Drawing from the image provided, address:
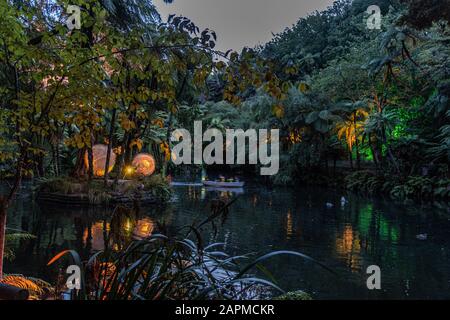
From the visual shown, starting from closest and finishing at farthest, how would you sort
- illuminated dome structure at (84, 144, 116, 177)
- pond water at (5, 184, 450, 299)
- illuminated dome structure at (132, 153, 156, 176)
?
pond water at (5, 184, 450, 299), illuminated dome structure at (84, 144, 116, 177), illuminated dome structure at (132, 153, 156, 176)

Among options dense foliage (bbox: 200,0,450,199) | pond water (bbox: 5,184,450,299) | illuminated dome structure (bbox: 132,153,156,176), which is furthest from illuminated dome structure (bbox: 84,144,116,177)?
dense foliage (bbox: 200,0,450,199)

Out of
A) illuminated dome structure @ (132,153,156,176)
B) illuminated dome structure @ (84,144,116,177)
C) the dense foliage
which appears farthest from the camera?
the dense foliage

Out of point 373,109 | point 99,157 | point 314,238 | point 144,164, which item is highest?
point 373,109

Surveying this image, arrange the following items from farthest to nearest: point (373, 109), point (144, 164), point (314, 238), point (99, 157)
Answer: point (373, 109)
point (144, 164)
point (99, 157)
point (314, 238)

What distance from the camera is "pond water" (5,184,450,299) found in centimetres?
694

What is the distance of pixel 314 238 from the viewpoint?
10906 millimetres

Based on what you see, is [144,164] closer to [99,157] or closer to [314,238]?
[99,157]

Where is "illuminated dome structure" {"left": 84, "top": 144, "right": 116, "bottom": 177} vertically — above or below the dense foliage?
below

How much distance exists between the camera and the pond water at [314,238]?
694 centimetres

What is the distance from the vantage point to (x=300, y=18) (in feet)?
138

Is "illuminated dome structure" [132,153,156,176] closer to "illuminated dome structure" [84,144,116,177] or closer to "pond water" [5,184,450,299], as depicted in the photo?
"illuminated dome structure" [84,144,116,177]

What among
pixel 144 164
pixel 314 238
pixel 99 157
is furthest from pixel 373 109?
pixel 314 238
